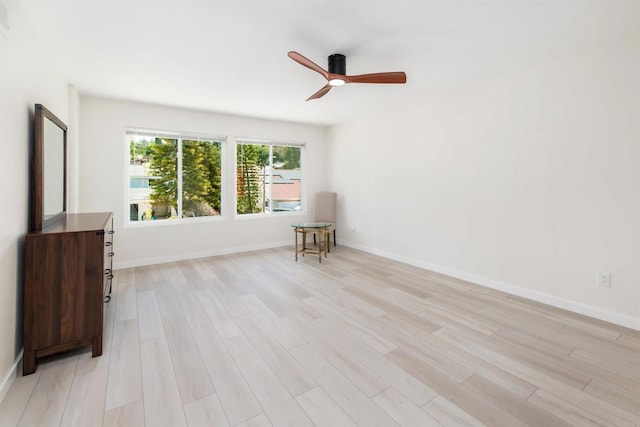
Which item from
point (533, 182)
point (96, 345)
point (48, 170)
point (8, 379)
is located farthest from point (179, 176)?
point (533, 182)

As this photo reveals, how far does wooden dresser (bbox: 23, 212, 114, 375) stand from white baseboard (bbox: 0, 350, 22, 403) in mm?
49

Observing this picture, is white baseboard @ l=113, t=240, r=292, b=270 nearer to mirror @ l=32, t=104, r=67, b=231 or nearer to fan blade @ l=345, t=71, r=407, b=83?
mirror @ l=32, t=104, r=67, b=231

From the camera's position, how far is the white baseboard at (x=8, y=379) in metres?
1.63

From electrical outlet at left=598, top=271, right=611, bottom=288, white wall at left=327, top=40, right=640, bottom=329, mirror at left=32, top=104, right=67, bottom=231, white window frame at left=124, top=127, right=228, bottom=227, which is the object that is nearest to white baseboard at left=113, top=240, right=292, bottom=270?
white window frame at left=124, top=127, right=228, bottom=227

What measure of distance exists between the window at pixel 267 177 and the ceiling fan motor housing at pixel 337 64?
290cm

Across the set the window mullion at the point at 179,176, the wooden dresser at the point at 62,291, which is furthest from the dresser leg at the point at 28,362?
the window mullion at the point at 179,176

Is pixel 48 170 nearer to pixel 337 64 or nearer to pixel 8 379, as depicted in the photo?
pixel 8 379

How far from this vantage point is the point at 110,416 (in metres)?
1.52

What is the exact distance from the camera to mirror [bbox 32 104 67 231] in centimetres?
205

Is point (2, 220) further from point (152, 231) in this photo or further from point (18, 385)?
point (152, 231)

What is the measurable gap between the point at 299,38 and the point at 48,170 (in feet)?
7.55

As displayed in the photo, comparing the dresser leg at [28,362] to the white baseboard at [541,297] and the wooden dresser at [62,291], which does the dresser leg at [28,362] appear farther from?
the white baseboard at [541,297]

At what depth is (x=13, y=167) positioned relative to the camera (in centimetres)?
181

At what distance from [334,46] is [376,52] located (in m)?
0.41
